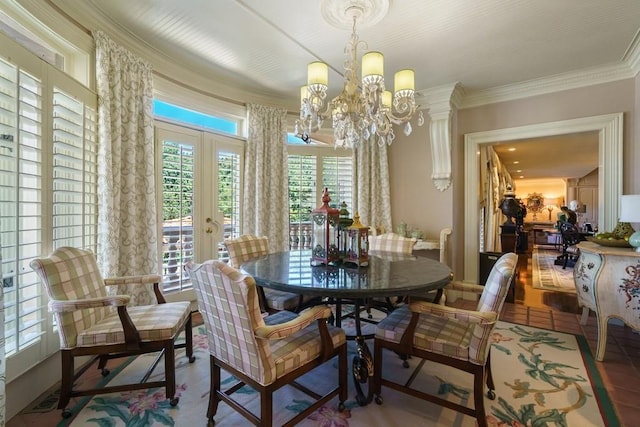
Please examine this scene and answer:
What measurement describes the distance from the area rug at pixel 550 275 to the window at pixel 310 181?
346 cm

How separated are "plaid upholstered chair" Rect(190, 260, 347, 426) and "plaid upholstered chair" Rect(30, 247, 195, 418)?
393 mm

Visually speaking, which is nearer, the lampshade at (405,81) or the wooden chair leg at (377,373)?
the wooden chair leg at (377,373)

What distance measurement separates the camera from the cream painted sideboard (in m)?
2.36

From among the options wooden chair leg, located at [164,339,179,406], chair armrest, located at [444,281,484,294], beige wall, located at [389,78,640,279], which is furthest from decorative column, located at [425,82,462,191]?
wooden chair leg, located at [164,339,179,406]

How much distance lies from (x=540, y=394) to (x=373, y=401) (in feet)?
3.56

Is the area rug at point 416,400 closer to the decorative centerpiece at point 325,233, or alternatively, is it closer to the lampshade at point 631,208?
the decorative centerpiece at point 325,233

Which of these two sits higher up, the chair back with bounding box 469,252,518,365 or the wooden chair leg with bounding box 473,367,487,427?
the chair back with bounding box 469,252,518,365

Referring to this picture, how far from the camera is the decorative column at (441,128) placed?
12.3ft

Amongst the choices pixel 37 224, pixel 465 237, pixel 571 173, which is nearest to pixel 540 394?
pixel 465 237

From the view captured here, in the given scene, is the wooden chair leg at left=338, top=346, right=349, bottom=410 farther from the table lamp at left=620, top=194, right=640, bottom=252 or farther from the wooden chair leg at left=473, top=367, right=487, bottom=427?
the table lamp at left=620, top=194, right=640, bottom=252

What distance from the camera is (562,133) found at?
11.2ft

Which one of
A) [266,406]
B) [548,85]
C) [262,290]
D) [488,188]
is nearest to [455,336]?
[266,406]

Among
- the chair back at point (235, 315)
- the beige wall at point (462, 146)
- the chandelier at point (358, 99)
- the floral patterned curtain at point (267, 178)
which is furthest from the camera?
the floral patterned curtain at point (267, 178)

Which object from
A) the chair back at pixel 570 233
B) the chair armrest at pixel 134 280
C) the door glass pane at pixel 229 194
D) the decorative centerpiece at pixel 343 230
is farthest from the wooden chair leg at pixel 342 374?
the chair back at pixel 570 233
